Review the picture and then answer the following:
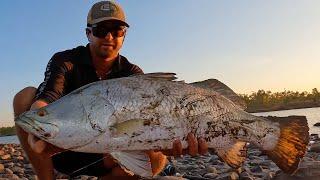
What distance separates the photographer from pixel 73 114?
3641 millimetres

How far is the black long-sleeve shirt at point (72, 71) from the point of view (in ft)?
16.1

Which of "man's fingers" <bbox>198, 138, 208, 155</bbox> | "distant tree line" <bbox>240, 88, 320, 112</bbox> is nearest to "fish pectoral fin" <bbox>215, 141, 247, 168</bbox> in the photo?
"man's fingers" <bbox>198, 138, 208, 155</bbox>

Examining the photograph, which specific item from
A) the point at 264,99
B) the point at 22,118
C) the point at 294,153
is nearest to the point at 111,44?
the point at 22,118

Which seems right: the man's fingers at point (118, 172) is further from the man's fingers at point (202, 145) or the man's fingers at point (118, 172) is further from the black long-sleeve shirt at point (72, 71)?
the man's fingers at point (202, 145)

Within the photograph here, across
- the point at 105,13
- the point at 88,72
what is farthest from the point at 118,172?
the point at 105,13

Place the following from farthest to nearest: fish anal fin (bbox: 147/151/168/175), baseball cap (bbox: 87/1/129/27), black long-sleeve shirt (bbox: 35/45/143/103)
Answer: fish anal fin (bbox: 147/151/168/175) → baseball cap (bbox: 87/1/129/27) → black long-sleeve shirt (bbox: 35/45/143/103)

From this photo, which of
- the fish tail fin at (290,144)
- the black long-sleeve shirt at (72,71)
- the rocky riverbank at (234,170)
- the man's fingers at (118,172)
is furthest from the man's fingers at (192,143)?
the rocky riverbank at (234,170)

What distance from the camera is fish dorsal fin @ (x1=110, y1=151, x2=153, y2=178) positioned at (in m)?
3.68

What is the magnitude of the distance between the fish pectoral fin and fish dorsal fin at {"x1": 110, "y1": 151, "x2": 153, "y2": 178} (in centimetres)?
80

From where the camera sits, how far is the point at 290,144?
4.15 meters

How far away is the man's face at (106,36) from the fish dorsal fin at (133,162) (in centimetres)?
186

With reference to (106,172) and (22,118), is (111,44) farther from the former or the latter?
(22,118)

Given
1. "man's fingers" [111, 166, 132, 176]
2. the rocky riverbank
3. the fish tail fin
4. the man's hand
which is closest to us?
the man's hand

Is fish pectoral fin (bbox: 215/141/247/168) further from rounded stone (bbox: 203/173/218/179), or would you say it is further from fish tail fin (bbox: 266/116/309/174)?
rounded stone (bbox: 203/173/218/179)
